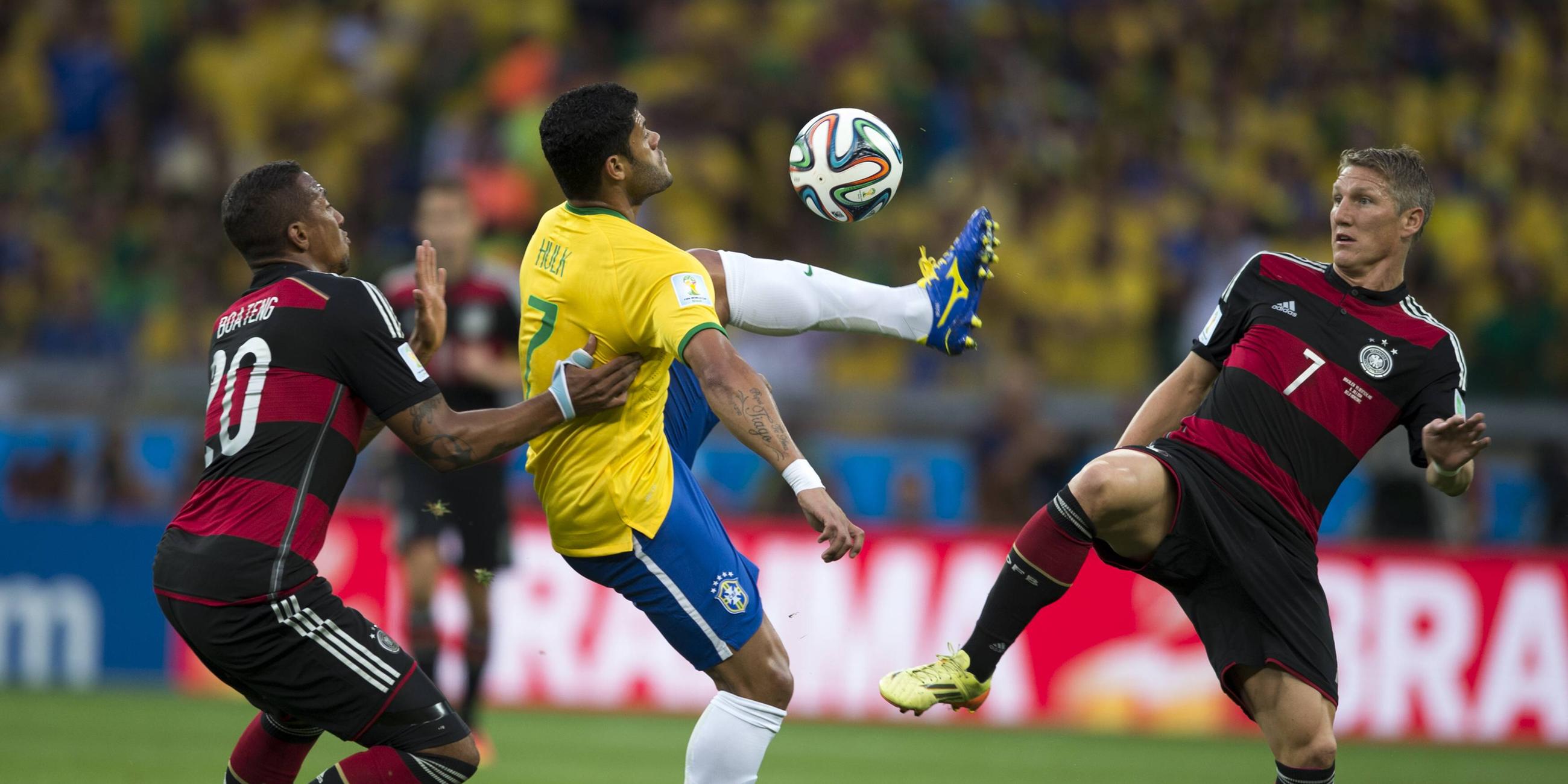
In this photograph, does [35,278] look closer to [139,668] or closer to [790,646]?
[139,668]

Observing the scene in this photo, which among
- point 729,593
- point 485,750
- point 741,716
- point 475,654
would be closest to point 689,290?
point 729,593

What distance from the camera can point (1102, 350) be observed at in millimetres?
12984

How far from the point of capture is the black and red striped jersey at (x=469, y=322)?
28.5ft

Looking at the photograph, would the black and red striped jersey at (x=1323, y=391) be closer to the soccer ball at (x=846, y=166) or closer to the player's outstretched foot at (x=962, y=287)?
the player's outstretched foot at (x=962, y=287)

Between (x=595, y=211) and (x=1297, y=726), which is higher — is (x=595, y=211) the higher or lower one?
the higher one

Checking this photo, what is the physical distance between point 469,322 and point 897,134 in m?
6.11

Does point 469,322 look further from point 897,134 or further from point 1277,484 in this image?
point 897,134

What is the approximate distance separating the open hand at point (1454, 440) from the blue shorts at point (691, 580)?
2.15 meters

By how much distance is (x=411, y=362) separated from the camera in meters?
4.88

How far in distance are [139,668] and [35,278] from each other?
3.80 m

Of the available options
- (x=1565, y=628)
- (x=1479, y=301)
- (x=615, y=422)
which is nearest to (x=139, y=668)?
(x=615, y=422)

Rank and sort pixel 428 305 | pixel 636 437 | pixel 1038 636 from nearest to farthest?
pixel 636 437
pixel 428 305
pixel 1038 636

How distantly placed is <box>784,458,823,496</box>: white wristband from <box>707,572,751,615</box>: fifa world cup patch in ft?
1.40

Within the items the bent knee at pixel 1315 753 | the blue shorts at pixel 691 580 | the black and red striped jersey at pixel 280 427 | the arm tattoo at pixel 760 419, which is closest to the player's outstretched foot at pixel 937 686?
the blue shorts at pixel 691 580
